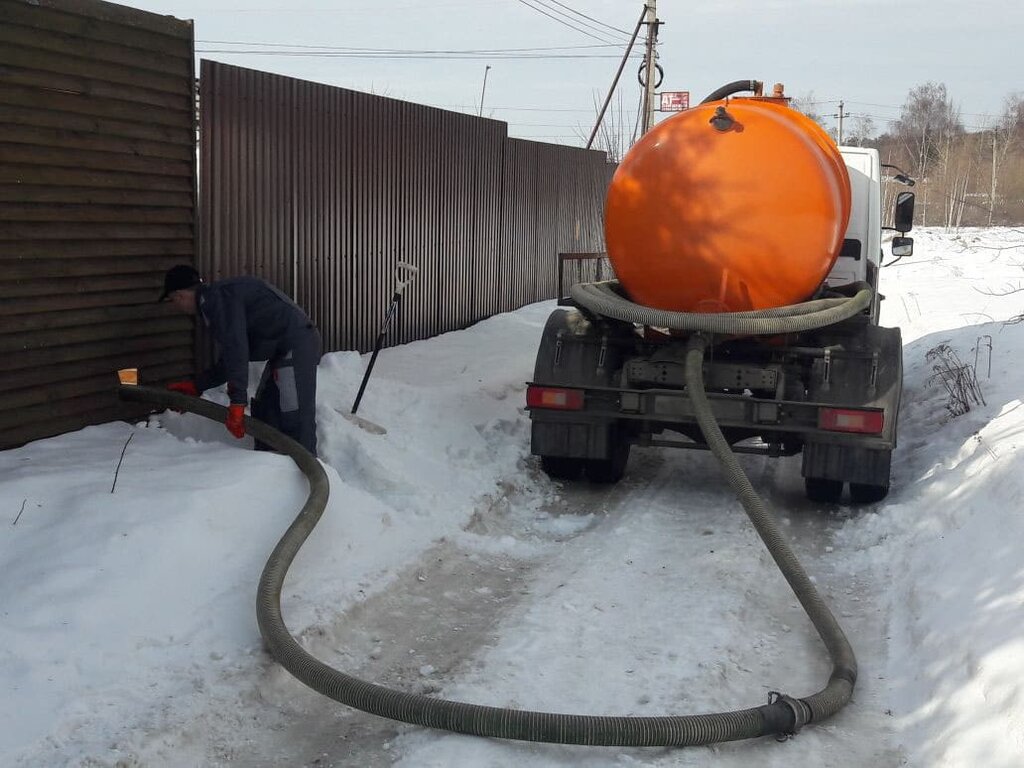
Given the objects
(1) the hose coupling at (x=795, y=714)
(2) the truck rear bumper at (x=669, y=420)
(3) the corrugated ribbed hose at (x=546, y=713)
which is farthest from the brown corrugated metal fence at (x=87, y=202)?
(1) the hose coupling at (x=795, y=714)

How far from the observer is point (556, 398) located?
747 centimetres

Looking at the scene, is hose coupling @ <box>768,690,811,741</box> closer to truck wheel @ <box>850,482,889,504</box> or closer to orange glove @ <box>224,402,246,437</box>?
truck wheel @ <box>850,482,889,504</box>

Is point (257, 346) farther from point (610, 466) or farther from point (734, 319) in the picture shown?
point (734, 319)

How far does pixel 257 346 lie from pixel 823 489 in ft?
13.7

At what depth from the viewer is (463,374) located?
9805mm

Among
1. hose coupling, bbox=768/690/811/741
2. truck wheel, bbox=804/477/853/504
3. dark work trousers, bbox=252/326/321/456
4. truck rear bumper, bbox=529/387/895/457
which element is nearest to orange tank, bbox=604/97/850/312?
truck rear bumper, bbox=529/387/895/457

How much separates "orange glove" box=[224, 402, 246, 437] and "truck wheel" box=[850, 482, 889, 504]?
4228 millimetres

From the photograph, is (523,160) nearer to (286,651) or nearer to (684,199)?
(684,199)

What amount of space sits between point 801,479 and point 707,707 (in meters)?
4.46

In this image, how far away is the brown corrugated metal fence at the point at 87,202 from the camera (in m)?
5.88

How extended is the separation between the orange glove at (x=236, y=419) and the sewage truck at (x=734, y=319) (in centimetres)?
226

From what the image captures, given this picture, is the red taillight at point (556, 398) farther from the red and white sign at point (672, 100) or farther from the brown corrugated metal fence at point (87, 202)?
the red and white sign at point (672, 100)

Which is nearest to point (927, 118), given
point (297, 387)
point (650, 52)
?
point (650, 52)

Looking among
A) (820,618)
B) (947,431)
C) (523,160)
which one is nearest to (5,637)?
(820,618)
